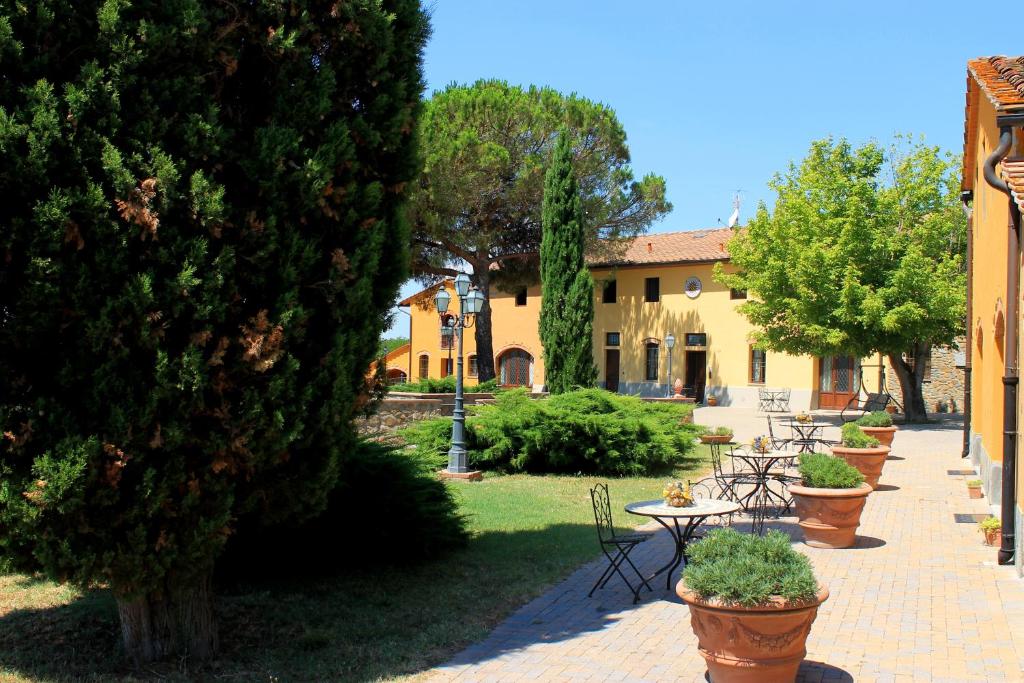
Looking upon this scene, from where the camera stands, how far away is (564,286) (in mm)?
26375

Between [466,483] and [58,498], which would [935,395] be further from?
[58,498]

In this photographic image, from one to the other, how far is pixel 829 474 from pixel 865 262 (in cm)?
1692

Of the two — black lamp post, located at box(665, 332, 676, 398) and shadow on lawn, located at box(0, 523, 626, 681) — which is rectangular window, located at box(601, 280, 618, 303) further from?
shadow on lawn, located at box(0, 523, 626, 681)

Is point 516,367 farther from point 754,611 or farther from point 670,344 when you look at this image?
point 754,611

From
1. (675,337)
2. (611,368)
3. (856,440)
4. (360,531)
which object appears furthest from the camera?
(611,368)

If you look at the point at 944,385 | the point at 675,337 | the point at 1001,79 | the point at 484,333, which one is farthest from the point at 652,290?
the point at 1001,79

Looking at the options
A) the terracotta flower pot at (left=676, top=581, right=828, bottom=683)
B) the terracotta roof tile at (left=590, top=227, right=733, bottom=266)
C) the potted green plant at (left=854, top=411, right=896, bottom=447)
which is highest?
the terracotta roof tile at (left=590, top=227, right=733, bottom=266)

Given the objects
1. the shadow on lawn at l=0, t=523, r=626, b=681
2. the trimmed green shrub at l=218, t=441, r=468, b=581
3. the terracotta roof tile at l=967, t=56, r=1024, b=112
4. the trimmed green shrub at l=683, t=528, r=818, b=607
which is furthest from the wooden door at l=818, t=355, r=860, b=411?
the trimmed green shrub at l=683, t=528, r=818, b=607

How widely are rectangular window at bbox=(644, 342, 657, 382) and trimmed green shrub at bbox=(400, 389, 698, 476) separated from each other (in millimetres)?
21957

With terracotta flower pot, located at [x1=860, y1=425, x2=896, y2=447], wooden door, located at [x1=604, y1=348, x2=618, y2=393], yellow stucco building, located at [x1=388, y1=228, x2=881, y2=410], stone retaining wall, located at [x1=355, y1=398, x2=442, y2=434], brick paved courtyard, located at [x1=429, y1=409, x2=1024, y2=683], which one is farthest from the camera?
wooden door, located at [x1=604, y1=348, x2=618, y2=393]

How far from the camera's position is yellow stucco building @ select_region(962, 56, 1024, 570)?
7578 mm

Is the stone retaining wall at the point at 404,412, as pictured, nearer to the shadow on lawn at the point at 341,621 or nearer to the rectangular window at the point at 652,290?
the shadow on lawn at the point at 341,621

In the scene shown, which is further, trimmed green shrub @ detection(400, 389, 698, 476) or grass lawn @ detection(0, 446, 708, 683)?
trimmed green shrub @ detection(400, 389, 698, 476)

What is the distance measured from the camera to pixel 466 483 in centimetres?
1355
